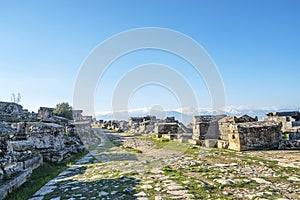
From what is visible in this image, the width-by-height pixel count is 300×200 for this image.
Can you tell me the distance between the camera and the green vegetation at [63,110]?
34938 mm

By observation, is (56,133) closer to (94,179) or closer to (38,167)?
(38,167)

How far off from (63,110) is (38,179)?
3128 cm

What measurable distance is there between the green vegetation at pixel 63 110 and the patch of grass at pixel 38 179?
2761cm

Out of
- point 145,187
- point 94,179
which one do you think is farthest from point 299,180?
point 94,179

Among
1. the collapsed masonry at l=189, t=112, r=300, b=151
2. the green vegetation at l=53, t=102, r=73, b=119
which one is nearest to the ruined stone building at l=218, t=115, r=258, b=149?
the collapsed masonry at l=189, t=112, r=300, b=151

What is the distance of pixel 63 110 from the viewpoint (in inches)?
1406

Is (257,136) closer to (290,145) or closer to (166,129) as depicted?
(290,145)

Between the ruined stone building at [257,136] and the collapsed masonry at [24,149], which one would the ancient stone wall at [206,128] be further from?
the collapsed masonry at [24,149]

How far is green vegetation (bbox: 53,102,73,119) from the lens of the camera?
115 ft

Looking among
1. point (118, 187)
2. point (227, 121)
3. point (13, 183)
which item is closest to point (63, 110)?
point (227, 121)

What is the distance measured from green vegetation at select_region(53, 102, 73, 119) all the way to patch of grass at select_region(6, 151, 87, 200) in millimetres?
27614

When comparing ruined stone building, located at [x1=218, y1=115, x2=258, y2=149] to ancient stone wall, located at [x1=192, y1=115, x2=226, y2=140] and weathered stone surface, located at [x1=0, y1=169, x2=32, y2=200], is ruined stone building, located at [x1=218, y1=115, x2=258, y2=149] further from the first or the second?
weathered stone surface, located at [x1=0, y1=169, x2=32, y2=200]

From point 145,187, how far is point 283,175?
10.5 feet

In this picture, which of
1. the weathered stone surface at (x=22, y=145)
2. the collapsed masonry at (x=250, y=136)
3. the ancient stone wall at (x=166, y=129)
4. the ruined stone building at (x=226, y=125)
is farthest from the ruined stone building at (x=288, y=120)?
the weathered stone surface at (x=22, y=145)
